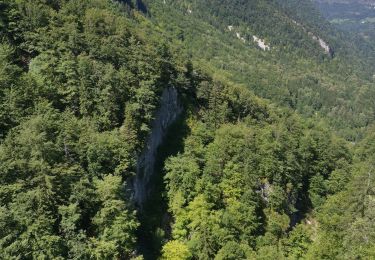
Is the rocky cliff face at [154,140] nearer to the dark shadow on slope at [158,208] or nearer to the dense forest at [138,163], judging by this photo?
the dense forest at [138,163]

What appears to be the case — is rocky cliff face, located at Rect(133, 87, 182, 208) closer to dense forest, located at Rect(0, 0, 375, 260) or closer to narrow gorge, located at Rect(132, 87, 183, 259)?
narrow gorge, located at Rect(132, 87, 183, 259)

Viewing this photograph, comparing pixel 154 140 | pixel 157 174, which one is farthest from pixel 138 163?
pixel 154 140

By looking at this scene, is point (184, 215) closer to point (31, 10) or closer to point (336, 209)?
point (336, 209)

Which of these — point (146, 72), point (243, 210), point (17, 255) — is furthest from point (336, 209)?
point (17, 255)

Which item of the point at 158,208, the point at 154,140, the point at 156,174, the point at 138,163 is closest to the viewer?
the point at 138,163

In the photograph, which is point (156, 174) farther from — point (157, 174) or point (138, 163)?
point (138, 163)

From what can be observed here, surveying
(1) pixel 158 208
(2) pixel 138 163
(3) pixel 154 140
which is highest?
(2) pixel 138 163

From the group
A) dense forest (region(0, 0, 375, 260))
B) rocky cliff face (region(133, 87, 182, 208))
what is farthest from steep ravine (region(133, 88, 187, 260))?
dense forest (region(0, 0, 375, 260))
